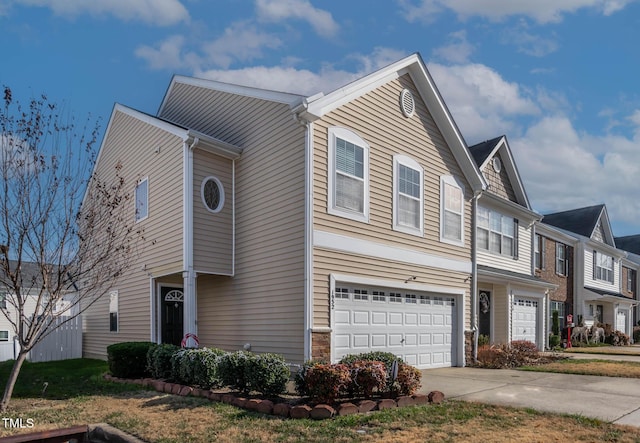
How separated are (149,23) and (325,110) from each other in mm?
4286

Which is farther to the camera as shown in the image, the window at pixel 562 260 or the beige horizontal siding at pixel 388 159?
the window at pixel 562 260

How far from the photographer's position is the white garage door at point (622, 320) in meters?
34.0

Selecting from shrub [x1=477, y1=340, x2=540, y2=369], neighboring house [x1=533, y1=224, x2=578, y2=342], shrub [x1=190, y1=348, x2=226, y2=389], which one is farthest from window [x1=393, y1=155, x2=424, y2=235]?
neighboring house [x1=533, y1=224, x2=578, y2=342]

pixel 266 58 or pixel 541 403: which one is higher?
pixel 266 58

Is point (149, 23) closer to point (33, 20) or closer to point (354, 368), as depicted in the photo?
point (33, 20)

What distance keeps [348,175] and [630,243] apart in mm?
45176

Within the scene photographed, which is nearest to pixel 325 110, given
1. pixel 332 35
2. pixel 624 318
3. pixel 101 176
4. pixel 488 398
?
pixel 332 35

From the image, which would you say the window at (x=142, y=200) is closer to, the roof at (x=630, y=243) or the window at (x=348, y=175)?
the window at (x=348, y=175)

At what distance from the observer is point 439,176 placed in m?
15.4

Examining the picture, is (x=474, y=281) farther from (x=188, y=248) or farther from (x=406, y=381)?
(x=188, y=248)

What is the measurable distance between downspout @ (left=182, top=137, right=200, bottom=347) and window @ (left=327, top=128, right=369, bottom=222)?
3296mm

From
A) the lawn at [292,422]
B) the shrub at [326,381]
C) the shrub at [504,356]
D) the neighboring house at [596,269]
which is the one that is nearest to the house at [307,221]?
the shrub at [504,356]

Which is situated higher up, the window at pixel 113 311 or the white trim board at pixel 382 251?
the white trim board at pixel 382 251

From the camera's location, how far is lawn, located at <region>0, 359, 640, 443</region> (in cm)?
679
